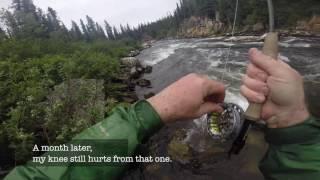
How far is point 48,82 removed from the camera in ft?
32.8

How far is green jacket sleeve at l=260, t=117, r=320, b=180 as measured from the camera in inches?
54.9

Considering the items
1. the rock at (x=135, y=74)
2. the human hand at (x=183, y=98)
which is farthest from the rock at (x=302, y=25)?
the human hand at (x=183, y=98)

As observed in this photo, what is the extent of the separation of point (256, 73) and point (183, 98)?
360 mm

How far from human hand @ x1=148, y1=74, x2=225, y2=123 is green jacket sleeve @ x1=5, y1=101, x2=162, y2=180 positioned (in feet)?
0.18

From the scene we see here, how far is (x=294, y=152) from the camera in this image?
1439 mm

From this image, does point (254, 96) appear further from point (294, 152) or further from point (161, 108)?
point (161, 108)

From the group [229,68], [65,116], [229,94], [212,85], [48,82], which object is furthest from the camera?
[229,68]

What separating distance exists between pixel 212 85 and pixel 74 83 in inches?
317

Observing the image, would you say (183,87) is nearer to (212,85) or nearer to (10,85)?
(212,85)

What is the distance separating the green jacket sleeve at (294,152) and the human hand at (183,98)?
0.38 metres

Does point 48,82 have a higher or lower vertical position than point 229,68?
higher

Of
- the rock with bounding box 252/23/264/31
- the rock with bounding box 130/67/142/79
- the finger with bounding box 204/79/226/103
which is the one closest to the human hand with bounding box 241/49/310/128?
the finger with bounding box 204/79/226/103

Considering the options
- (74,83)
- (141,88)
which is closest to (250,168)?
(74,83)

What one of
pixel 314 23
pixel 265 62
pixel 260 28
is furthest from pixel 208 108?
pixel 260 28
